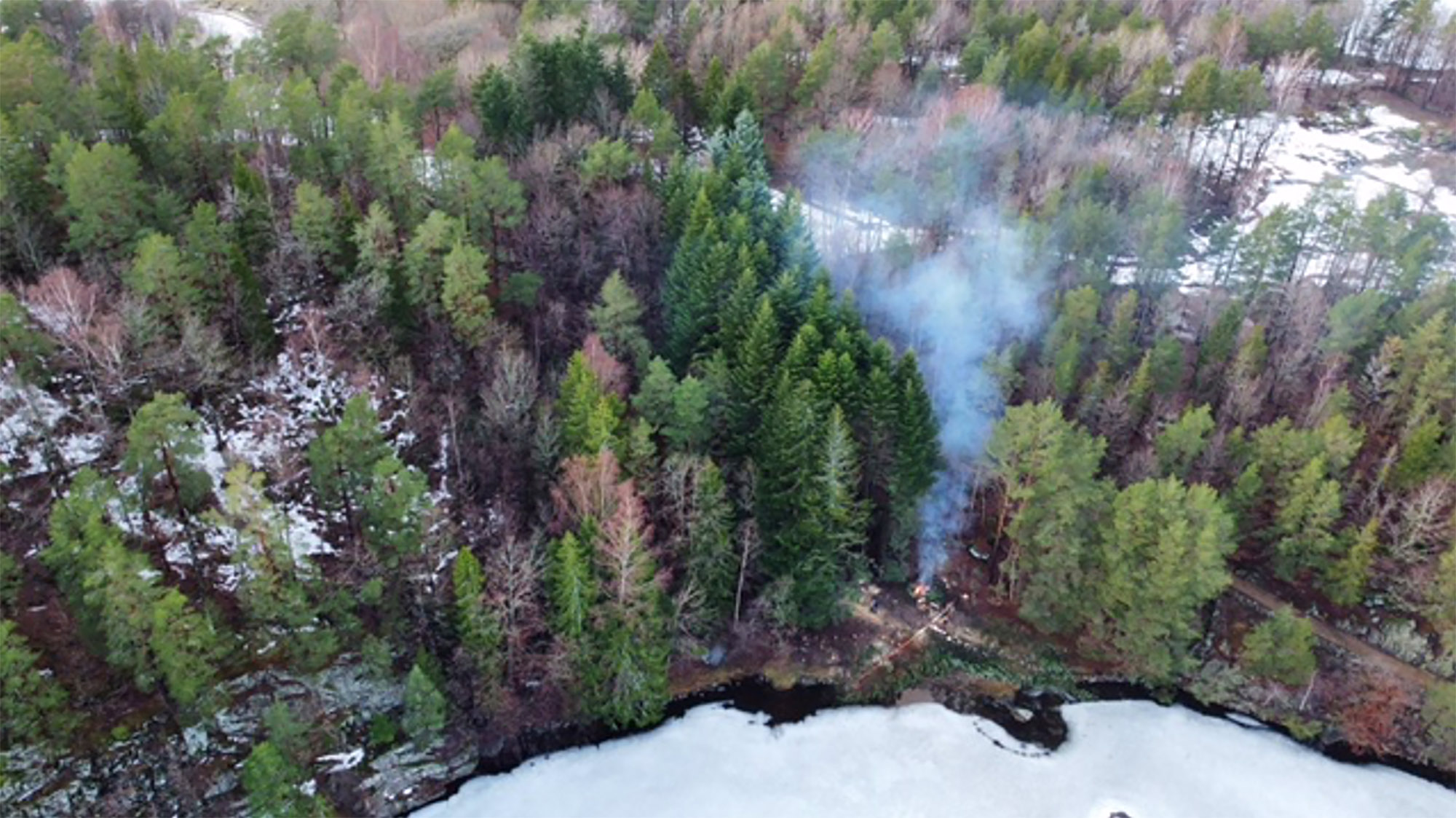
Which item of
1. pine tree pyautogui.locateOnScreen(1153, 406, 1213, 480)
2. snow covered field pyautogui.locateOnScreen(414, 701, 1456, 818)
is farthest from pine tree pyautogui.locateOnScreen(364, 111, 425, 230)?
pine tree pyautogui.locateOnScreen(1153, 406, 1213, 480)

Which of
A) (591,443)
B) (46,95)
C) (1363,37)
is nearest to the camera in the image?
(591,443)

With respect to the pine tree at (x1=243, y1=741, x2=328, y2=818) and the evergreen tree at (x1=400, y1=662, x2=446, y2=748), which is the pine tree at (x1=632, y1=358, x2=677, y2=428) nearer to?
the evergreen tree at (x1=400, y1=662, x2=446, y2=748)

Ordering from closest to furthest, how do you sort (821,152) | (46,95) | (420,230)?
(420,230)
(46,95)
(821,152)

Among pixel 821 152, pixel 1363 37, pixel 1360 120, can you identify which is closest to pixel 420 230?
pixel 821 152

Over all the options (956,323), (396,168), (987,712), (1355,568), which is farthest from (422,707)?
(1355,568)

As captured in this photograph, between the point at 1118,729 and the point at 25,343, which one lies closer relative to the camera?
the point at 25,343

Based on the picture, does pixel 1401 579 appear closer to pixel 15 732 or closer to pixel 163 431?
pixel 163 431
